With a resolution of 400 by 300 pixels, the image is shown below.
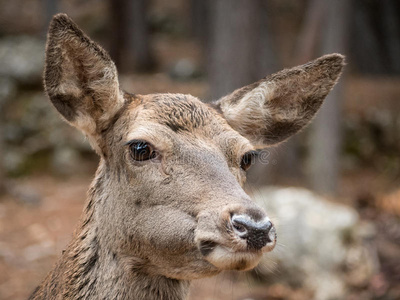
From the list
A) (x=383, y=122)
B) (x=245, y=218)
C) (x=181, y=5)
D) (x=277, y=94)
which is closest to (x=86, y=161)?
(x=383, y=122)

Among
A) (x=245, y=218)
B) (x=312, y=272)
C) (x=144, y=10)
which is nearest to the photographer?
(x=245, y=218)

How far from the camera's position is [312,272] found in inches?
320

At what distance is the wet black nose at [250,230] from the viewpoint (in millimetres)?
2951

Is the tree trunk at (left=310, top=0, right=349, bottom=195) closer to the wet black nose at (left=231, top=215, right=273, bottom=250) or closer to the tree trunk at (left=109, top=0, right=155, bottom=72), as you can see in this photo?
the tree trunk at (left=109, top=0, right=155, bottom=72)

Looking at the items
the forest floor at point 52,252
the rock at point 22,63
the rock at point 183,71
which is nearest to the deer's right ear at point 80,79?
the forest floor at point 52,252

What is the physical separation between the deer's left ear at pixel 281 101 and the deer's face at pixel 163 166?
0.4 inches

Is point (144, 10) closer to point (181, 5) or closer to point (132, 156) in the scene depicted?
point (181, 5)

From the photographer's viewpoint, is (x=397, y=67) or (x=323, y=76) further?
(x=397, y=67)

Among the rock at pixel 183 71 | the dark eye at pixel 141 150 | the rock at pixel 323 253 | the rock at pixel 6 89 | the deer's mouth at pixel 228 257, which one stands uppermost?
the dark eye at pixel 141 150

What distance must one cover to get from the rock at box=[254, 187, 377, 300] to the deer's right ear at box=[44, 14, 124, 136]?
4547mm

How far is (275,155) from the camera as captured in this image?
9.07 meters

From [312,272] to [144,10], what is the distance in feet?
40.7

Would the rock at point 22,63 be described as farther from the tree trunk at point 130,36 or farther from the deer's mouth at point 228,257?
the deer's mouth at point 228,257

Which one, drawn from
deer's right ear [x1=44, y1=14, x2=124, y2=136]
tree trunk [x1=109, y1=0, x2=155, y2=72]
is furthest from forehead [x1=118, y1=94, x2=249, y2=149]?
tree trunk [x1=109, y1=0, x2=155, y2=72]
